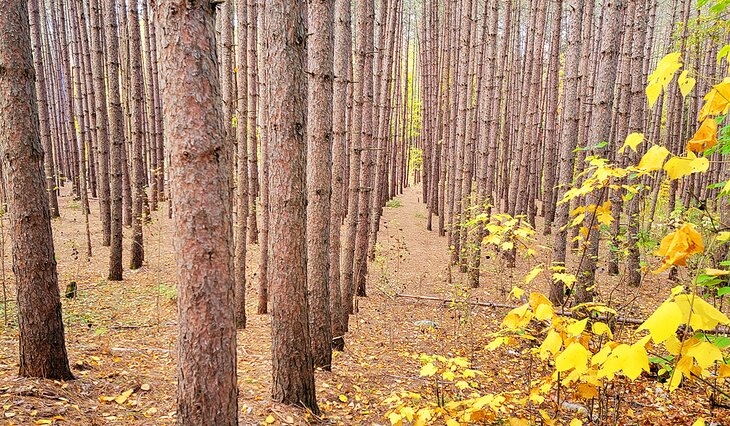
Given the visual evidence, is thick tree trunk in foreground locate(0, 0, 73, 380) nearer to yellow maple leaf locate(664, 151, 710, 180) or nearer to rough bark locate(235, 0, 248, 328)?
rough bark locate(235, 0, 248, 328)

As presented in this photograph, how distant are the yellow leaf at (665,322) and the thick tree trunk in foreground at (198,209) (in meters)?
1.75

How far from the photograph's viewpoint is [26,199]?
2.95 metres

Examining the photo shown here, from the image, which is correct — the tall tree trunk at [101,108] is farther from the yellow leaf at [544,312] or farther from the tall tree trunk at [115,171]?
the yellow leaf at [544,312]

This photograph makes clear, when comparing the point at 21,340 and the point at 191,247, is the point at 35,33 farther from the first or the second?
the point at 191,247

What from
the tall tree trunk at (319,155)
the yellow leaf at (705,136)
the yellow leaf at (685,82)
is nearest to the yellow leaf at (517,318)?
the yellow leaf at (705,136)

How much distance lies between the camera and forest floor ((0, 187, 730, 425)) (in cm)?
313

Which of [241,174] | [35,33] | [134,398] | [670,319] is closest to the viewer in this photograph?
[670,319]

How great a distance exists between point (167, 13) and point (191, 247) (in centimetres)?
107

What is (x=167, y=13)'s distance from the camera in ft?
6.17

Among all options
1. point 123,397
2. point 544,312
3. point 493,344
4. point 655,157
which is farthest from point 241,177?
point 655,157

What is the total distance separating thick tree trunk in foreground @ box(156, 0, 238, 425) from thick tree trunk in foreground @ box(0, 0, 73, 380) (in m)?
1.67

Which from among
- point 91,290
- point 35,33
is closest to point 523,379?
point 91,290

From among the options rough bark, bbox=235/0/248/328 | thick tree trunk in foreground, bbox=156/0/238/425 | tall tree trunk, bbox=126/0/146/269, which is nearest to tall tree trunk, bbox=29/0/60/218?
tall tree trunk, bbox=126/0/146/269

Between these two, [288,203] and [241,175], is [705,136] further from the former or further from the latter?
[241,175]
